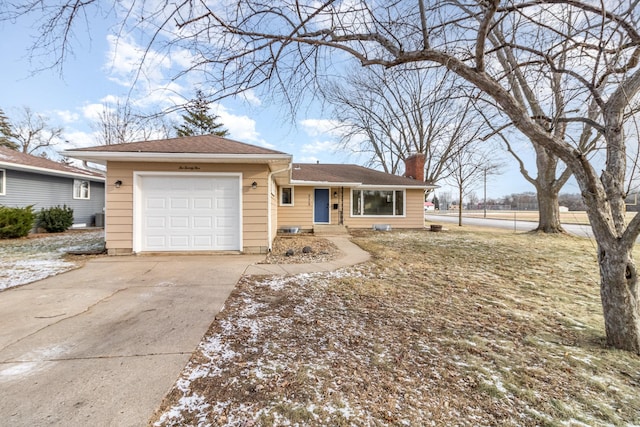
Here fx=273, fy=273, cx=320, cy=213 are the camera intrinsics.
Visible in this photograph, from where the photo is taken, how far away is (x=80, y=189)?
14.4 metres

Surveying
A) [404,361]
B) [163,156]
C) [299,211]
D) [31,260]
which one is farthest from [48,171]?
[404,361]

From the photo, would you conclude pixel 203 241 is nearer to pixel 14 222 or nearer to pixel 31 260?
pixel 31 260

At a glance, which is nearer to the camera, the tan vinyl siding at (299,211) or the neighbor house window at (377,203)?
the tan vinyl siding at (299,211)

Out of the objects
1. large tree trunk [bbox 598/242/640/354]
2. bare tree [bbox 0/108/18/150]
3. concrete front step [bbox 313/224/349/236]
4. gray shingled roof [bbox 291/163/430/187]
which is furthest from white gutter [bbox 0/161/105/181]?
bare tree [bbox 0/108/18/150]

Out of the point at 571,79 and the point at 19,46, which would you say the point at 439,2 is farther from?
the point at 19,46

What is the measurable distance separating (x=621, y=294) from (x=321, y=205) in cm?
1129

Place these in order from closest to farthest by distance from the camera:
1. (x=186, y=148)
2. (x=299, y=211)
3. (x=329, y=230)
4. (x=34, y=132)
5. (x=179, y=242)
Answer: (x=186, y=148), (x=179, y=242), (x=329, y=230), (x=299, y=211), (x=34, y=132)

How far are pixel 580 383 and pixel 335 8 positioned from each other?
13.8 ft

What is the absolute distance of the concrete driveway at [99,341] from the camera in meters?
1.87

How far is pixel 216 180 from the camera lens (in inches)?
288

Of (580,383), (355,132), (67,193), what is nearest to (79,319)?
(580,383)

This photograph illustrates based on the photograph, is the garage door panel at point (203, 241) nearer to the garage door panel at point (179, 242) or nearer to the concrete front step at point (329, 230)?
the garage door panel at point (179, 242)

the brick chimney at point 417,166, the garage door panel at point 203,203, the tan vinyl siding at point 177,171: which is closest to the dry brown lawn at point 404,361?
the tan vinyl siding at point 177,171

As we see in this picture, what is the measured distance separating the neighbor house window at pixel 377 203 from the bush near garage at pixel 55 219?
13.3 m
